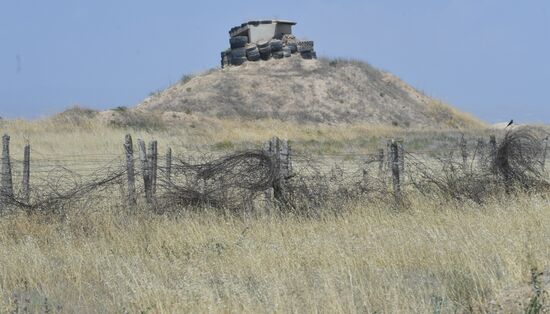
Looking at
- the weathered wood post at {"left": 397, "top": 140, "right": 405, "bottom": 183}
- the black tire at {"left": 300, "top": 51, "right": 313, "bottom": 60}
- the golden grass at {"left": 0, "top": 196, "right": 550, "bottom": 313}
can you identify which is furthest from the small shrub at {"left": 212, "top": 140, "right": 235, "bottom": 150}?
the black tire at {"left": 300, "top": 51, "right": 313, "bottom": 60}

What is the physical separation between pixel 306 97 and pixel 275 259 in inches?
2079

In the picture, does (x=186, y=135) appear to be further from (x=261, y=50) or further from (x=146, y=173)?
(x=146, y=173)

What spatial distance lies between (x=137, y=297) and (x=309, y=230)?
167 inches

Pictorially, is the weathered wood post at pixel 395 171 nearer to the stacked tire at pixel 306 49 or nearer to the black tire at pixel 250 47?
the black tire at pixel 250 47

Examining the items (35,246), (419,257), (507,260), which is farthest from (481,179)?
(35,246)

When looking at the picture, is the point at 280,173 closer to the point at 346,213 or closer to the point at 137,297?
the point at 346,213

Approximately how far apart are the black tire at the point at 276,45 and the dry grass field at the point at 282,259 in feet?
171

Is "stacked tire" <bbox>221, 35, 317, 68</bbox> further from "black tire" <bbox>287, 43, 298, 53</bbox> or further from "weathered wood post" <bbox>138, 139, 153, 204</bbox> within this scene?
"weathered wood post" <bbox>138, 139, 153, 204</bbox>

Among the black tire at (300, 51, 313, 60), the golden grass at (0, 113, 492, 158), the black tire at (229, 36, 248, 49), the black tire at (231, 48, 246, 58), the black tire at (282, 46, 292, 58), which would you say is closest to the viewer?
the golden grass at (0, 113, 492, 158)

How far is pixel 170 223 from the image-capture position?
10.9 m

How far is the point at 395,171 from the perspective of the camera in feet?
43.3

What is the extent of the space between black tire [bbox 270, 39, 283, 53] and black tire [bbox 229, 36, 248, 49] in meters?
2.49

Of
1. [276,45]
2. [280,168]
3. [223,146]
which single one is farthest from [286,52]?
[280,168]

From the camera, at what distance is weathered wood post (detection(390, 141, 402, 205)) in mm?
12608
